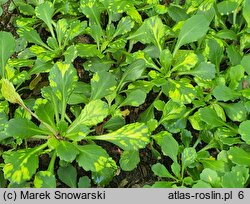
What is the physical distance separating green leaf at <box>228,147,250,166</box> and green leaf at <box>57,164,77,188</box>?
0.54m

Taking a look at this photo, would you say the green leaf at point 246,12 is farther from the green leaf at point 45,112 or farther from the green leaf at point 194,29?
the green leaf at point 45,112

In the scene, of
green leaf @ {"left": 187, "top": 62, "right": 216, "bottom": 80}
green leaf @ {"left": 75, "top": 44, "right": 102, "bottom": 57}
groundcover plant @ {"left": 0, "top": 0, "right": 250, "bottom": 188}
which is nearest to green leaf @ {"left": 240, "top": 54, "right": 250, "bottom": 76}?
groundcover plant @ {"left": 0, "top": 0, "right": 250, "bottom": 188}

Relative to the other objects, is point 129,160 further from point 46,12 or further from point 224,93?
point 46,12

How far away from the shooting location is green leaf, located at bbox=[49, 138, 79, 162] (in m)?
1.35

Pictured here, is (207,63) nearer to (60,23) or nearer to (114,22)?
(114,22)

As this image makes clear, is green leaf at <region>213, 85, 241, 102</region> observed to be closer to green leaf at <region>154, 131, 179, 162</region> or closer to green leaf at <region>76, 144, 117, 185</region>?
green leaf at <region>154, 131, 179, 162</region>

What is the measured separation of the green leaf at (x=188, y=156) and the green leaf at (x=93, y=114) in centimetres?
31

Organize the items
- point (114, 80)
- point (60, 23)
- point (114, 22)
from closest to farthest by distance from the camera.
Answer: point (114, 80) → point (60, 23) → point (114, 22)

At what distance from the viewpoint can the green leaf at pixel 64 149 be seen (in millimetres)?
1347

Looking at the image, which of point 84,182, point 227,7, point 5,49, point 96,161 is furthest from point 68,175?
point 227,7

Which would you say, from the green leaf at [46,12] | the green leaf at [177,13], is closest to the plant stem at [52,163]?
the green leaf at [46,12]

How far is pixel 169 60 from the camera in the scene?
64.8 inches

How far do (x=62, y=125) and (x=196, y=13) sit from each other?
0.77 m

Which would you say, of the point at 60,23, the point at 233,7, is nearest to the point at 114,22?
the point at 60,23
